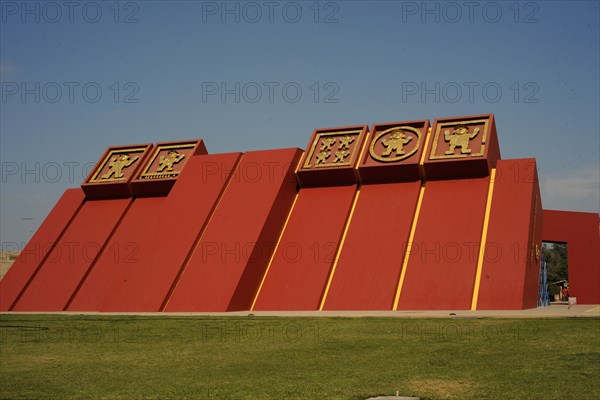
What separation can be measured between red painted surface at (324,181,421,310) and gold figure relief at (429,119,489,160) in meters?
1.25

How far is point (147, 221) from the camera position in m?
23.5

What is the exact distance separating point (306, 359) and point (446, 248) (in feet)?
31.4

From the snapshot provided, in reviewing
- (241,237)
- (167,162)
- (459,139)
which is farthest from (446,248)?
(167,162)

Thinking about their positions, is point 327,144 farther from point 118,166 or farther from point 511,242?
point 118,166

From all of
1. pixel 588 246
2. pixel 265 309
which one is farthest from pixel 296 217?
pixel 588 246

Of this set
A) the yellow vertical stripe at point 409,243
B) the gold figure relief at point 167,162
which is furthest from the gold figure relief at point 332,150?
the gold figure relief at point 167,162

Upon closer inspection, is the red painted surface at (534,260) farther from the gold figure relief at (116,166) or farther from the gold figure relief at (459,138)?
the gold figure relief at (116,166)

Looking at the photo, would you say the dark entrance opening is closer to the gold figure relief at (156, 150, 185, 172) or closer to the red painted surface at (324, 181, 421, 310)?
the red painted surface at (324, 181, 421, 310)

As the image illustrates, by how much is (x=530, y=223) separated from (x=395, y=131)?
5.20 metres

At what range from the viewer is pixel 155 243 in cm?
2138

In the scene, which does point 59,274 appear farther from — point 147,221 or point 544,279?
point 544,279

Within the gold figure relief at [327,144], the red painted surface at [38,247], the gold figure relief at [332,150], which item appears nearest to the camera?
the gold figure relief at [332,150]

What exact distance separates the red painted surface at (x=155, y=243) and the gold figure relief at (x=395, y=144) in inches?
192

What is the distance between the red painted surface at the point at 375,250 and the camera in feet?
59.9
